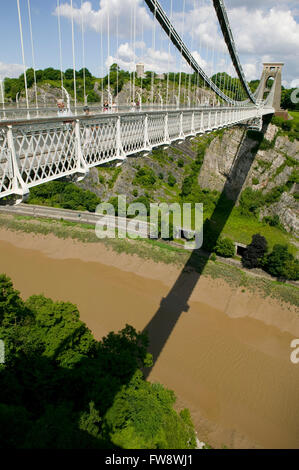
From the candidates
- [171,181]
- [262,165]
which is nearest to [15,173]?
[171,181]

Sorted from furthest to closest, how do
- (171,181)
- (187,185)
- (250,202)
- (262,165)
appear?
1. (171,181)
2. (187,185)
3. (262,165)
4. (250,202)

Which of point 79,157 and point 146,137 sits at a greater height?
point 146,137

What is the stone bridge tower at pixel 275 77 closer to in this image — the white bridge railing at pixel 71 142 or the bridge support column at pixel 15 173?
the white bridge railing at pixel 71 142

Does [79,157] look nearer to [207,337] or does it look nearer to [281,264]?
[207,337]

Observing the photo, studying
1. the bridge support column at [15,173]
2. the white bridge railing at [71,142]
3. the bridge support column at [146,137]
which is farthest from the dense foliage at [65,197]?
the bridge support column at [15,173]

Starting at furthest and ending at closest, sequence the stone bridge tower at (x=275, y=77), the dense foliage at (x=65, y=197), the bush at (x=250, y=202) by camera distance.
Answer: the stone bridge tower at (x=275, y=77)
the dense foliage at (x=65, y=197)
the bush at (x=250, y=202)

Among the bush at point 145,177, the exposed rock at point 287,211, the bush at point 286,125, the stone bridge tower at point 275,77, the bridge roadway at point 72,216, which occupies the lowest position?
the bridge roadway at point 72,216

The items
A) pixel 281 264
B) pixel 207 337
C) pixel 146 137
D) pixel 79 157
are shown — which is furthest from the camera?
pixel 281 264
